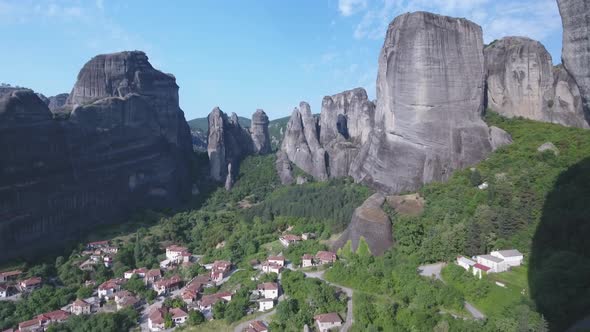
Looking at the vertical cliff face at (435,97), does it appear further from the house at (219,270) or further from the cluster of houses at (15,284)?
the cluster of houses at (15,284)

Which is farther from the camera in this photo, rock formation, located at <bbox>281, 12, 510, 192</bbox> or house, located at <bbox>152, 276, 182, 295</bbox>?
rock formation, located at <bbox>281, 12, 510, 192</bbox>

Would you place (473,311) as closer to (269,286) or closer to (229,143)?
(269,286)

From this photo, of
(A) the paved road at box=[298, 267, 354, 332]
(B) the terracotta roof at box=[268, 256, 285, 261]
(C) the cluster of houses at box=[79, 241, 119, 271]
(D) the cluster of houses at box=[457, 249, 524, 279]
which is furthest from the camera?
(C) the cluster of houses at box=[79, 241, 119, 271]

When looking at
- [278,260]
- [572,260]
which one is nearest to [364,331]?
[572,260]

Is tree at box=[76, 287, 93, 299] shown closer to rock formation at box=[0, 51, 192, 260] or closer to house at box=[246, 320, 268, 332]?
rock formation at box=[0, 51, 192, 260]

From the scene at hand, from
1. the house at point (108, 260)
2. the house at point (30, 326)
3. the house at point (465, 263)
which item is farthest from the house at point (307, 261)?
the house at point (30, 326)

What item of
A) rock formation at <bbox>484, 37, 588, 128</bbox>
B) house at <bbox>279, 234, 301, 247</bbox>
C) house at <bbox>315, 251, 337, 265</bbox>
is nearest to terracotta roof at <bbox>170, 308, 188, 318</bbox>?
house at <bbox>315, 251, 337, 265</bbox>
